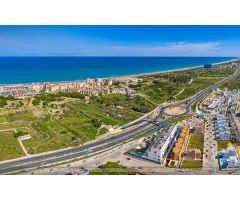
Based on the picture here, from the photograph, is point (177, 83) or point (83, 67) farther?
point (83, 67)

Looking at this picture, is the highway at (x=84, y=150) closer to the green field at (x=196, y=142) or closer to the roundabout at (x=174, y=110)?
the roundabout at (x=174, y=110)

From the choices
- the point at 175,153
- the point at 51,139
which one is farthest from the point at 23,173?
the point at 175,153

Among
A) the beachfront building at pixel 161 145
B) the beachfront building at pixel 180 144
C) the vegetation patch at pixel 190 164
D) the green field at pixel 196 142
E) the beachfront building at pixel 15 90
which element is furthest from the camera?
the beachfront building at pixel 15 90

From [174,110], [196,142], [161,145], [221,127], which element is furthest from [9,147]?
[221,127]

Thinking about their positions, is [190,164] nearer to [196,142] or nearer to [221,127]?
[196,142]

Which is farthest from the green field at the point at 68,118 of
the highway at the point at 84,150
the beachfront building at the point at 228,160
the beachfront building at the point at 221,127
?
the beachfront building at the point at 228,160

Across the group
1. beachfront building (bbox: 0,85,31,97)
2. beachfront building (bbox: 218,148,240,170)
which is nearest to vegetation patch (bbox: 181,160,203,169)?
beachfront building (bbox: 218,148,240,170)
